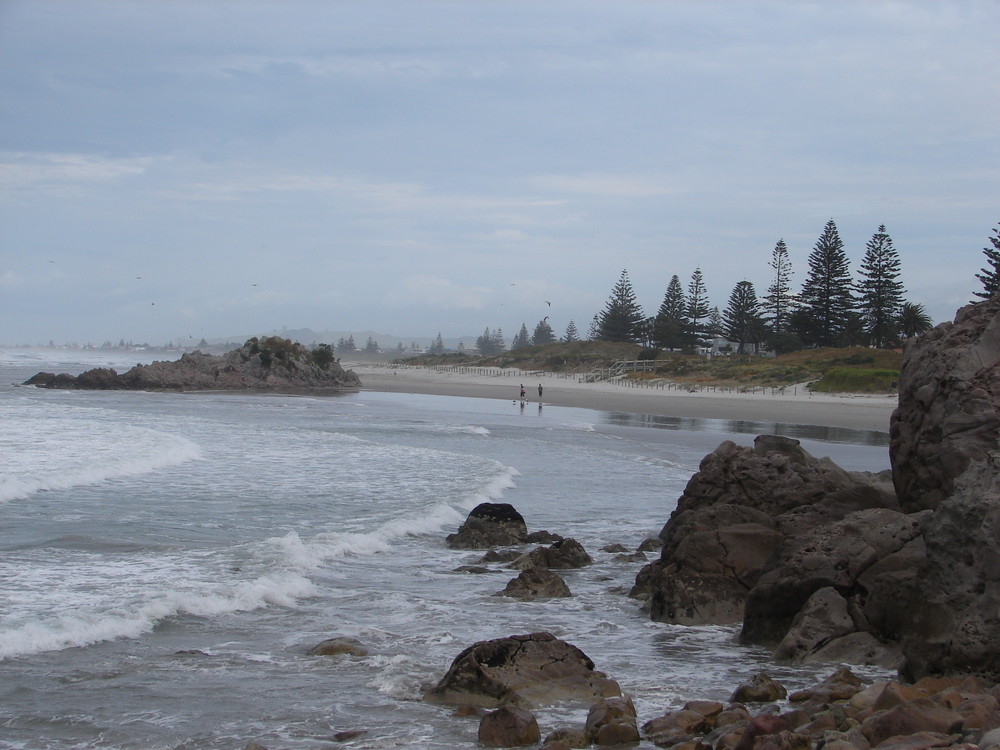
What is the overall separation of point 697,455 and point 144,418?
16.5 metres

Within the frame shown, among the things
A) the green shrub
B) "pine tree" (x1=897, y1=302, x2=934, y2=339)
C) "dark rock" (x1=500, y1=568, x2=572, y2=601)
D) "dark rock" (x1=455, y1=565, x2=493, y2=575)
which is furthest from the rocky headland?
"pine tree" (x1=897, y1=302, x2=934, y2=339)

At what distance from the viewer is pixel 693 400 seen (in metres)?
43.0

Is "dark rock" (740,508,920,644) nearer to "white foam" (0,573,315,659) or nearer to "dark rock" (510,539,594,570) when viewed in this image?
"dark rock" (510,539,594,570)

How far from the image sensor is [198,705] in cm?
575

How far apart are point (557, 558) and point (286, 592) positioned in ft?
10.1

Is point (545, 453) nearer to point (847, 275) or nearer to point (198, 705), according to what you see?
point (198, 705)

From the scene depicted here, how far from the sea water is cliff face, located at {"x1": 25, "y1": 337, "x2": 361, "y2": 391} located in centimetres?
2569

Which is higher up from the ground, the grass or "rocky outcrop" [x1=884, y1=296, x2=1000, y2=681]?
the grass

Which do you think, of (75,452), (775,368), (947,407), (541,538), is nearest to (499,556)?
(541,538)

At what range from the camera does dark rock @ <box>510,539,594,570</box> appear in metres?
10.2

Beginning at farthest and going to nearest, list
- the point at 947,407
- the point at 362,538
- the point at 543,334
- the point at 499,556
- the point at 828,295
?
the point at 543,334
the point at 828,295
the point at 362,538
the point at 499,556
the point at 947,407

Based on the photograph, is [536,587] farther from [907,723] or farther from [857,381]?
[857,381]

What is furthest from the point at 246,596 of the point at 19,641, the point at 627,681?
the point at 627,681

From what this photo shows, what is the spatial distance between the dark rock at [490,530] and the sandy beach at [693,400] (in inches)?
872
